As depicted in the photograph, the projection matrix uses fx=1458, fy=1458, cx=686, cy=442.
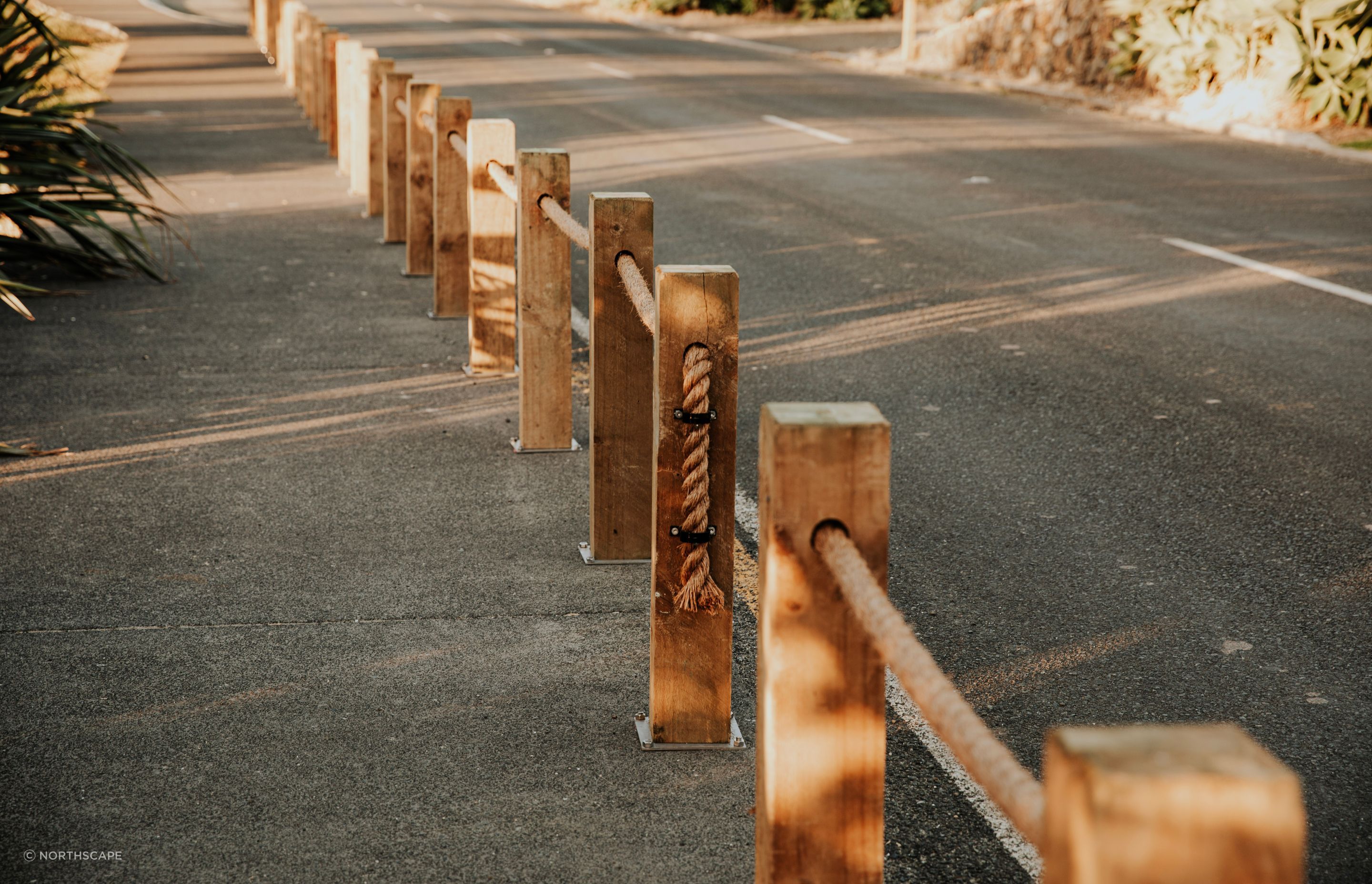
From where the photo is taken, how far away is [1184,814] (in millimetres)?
1194

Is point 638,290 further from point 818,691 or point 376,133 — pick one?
point 376,133

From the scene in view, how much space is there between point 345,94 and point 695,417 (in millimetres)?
9826

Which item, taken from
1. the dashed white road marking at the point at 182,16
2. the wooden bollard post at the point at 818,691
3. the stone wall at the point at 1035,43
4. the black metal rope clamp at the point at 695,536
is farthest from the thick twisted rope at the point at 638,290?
the dashed white road marking at the point at 182,16

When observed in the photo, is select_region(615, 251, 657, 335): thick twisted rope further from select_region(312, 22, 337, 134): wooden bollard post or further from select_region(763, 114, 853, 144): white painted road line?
select_region(763, 114, 853, 144): white painted road line

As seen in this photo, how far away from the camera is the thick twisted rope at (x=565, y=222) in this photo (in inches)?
171

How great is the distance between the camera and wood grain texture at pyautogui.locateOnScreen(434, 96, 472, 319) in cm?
705

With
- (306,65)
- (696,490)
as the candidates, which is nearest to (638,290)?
(696,490)

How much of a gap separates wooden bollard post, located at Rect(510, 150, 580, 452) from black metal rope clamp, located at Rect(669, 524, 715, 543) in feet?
6.55

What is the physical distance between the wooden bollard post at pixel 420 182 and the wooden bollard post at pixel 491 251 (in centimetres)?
90

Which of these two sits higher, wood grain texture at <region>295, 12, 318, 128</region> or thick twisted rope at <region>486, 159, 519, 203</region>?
wood grain texture at <region>295, 12, 318, 128</region>

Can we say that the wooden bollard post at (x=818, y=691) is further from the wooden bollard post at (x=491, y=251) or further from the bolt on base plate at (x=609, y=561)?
the wooden bollard post at (x=491, y=251)

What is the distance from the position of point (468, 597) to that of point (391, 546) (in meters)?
0.52

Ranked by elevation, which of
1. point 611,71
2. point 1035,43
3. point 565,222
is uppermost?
point 1035,43

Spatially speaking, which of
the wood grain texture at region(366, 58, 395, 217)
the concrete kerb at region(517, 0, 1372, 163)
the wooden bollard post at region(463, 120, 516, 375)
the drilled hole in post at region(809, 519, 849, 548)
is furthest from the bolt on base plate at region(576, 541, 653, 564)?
the concrete kerb at region(517, 0, 1372, 163)
